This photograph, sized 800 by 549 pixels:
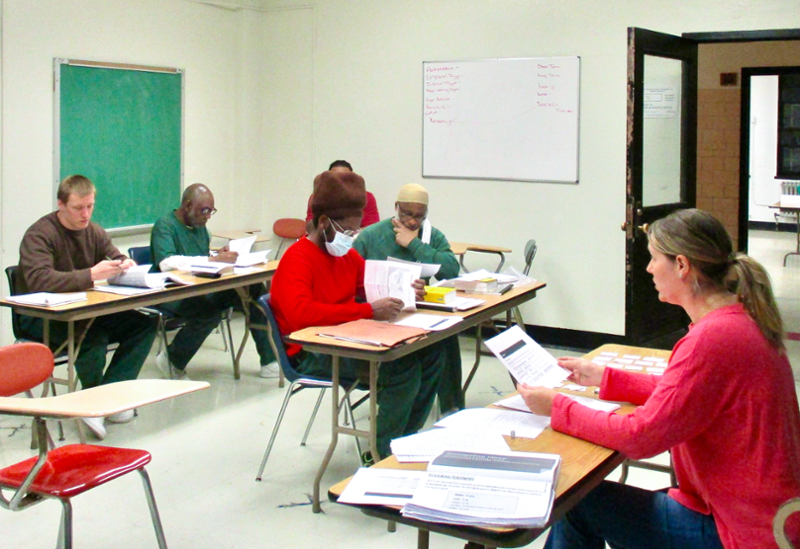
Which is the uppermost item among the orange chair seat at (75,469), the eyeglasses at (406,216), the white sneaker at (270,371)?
the eyeglasses at (406,216)

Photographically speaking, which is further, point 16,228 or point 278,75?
point 278,75

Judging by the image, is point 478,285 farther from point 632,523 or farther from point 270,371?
point 632,523

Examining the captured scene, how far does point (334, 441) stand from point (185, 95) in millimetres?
3904

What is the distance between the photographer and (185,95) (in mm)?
6266

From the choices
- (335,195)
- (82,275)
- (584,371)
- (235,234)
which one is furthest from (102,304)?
(235,234)

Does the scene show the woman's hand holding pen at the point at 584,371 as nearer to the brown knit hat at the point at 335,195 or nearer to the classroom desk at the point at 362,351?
the classroom desk at the point at 362,351

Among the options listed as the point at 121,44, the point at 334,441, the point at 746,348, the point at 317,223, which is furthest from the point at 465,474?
the point at 121,44

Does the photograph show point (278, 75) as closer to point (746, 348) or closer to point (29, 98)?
point (29, 98)

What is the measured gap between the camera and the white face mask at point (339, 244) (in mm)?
3336

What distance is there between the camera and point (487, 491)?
1.53 m

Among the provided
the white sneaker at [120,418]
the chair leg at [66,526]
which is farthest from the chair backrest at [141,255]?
the chair leg at [66,526]

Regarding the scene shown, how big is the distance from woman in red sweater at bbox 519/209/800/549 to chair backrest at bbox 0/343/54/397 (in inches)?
63.5

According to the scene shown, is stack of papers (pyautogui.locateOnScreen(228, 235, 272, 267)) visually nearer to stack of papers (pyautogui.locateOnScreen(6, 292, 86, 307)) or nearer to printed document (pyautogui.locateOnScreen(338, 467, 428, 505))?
stack of papers (pyautogui.locateOnScreen(6, 292, 86, 307))

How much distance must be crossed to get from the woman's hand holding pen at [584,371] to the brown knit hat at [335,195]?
52.6 inches
